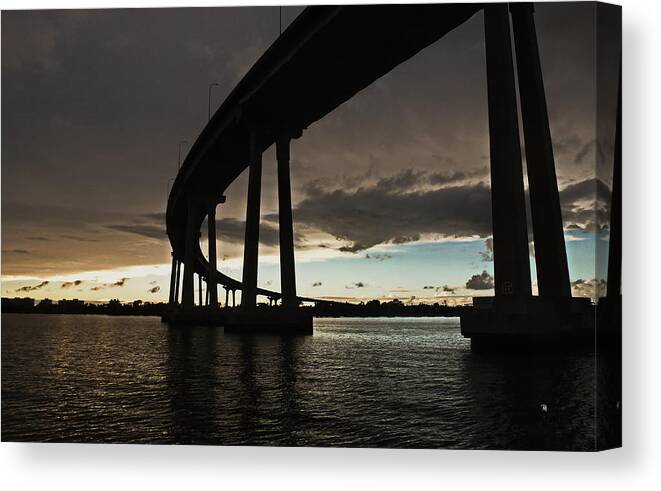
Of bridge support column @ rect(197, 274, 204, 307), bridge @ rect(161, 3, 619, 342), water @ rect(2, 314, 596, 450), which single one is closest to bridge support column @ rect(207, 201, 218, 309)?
bridge @ rect(161, 3, 619, 342)

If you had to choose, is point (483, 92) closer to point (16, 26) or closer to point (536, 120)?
point (536, 120)

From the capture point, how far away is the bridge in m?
12.6

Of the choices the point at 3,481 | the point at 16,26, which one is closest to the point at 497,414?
the point at 3,481

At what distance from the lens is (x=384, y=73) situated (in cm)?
1485

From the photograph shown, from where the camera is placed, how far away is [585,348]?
428 inches

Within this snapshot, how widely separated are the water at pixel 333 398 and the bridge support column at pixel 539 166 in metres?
1.15

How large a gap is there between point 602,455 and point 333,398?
13.3ft

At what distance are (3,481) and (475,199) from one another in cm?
804

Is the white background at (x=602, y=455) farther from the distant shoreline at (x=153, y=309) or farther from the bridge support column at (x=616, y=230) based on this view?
the distant shoreline at (x=153, y=309)

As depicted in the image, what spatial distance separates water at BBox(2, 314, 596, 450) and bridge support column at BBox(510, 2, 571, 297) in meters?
1.15

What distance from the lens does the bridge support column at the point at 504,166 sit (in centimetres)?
1296

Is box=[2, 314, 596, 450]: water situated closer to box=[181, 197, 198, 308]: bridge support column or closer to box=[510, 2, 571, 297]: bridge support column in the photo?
box=[181, 197, 198, 308]: bridge support column

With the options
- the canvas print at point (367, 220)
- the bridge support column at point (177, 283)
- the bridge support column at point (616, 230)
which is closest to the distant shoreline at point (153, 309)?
the canvas print at point (367, 220)

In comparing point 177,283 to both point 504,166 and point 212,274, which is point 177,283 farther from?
point 504,166
